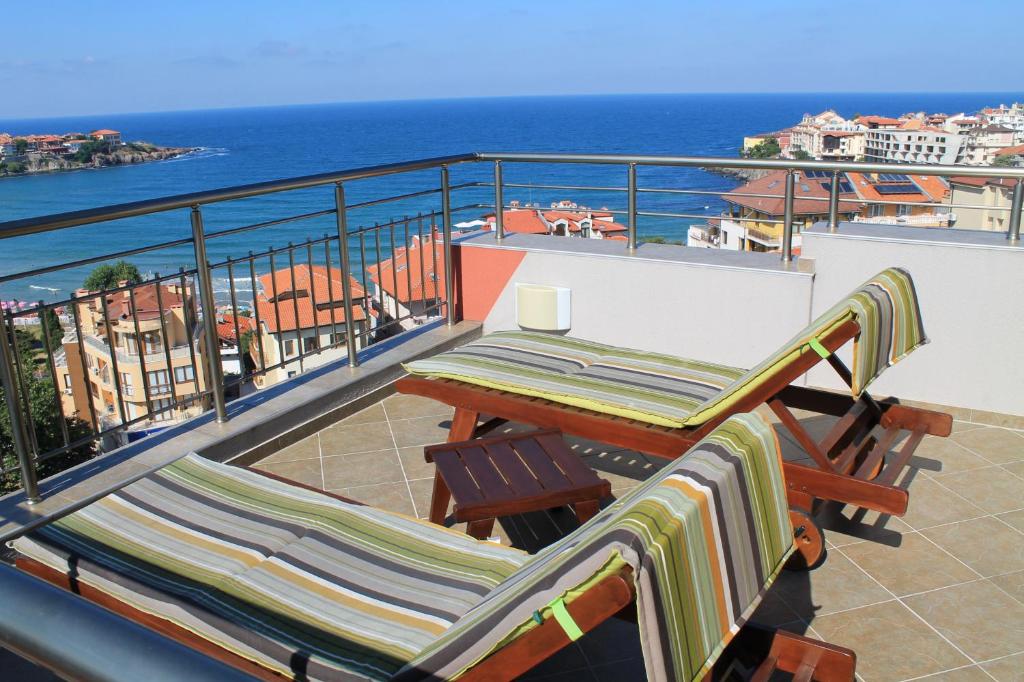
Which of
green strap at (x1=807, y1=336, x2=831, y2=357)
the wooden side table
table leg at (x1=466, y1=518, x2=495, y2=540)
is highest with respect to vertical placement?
green strap at (x1=807, y1=336, x2=831, y2=357)

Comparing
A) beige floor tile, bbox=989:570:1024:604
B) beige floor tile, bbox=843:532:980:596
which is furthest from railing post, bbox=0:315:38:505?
beige floor tile, bbox=989:570:1024:604

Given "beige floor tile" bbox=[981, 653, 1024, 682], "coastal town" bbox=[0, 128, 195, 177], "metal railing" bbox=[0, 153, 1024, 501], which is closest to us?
"beige floor tile" bbox=[981, 653, 1024, 682]

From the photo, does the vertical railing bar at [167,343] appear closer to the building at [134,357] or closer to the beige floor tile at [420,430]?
the building at [134,357]

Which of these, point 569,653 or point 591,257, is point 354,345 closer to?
point 591,257

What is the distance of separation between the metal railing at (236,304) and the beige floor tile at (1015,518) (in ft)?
5.35

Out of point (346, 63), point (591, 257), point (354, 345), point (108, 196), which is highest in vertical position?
point (346, 63)

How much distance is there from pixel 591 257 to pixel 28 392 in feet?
10.2

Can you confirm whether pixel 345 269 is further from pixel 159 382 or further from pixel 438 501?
pixel 438 501

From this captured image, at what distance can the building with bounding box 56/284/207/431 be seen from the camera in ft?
12.8

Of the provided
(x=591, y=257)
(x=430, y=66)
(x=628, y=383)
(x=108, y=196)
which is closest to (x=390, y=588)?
(x=628, y=383)

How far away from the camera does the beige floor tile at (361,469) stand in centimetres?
401

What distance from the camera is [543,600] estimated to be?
1.63 meters

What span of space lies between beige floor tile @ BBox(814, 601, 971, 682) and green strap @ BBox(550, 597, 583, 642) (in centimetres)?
143

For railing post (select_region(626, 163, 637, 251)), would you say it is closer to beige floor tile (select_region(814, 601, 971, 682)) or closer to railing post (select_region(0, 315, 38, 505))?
beige floor tile (select_region(814, 601, 971, 682))
